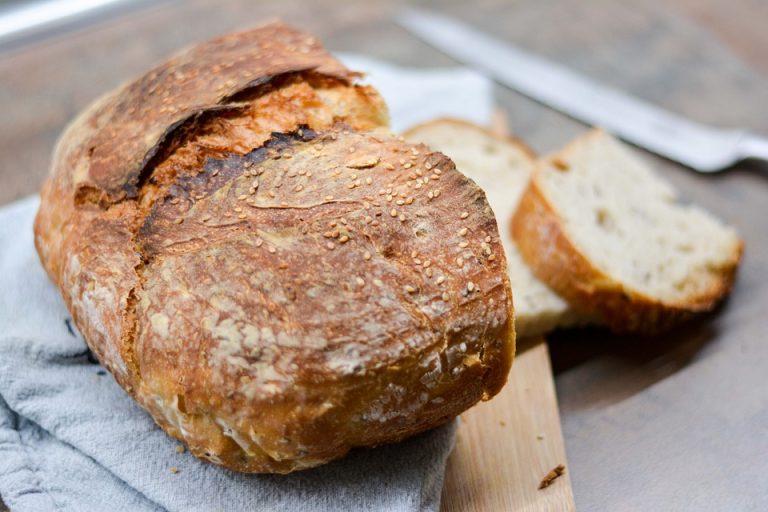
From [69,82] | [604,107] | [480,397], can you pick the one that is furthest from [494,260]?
[69,82]

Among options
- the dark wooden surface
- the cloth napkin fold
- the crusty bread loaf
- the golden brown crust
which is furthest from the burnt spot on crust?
the dark wooden surface

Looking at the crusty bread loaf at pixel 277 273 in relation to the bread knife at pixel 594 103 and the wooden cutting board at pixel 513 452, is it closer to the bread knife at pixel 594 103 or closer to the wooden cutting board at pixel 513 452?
the wooden cutting board at pixel 513 452

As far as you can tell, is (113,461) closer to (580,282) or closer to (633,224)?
(580,282)

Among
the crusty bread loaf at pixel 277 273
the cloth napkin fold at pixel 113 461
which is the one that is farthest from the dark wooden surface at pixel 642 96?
the crusty bread loaf at pixel 277 273

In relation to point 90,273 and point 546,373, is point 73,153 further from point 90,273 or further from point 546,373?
point 546,373

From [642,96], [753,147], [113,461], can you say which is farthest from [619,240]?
[113,461]
